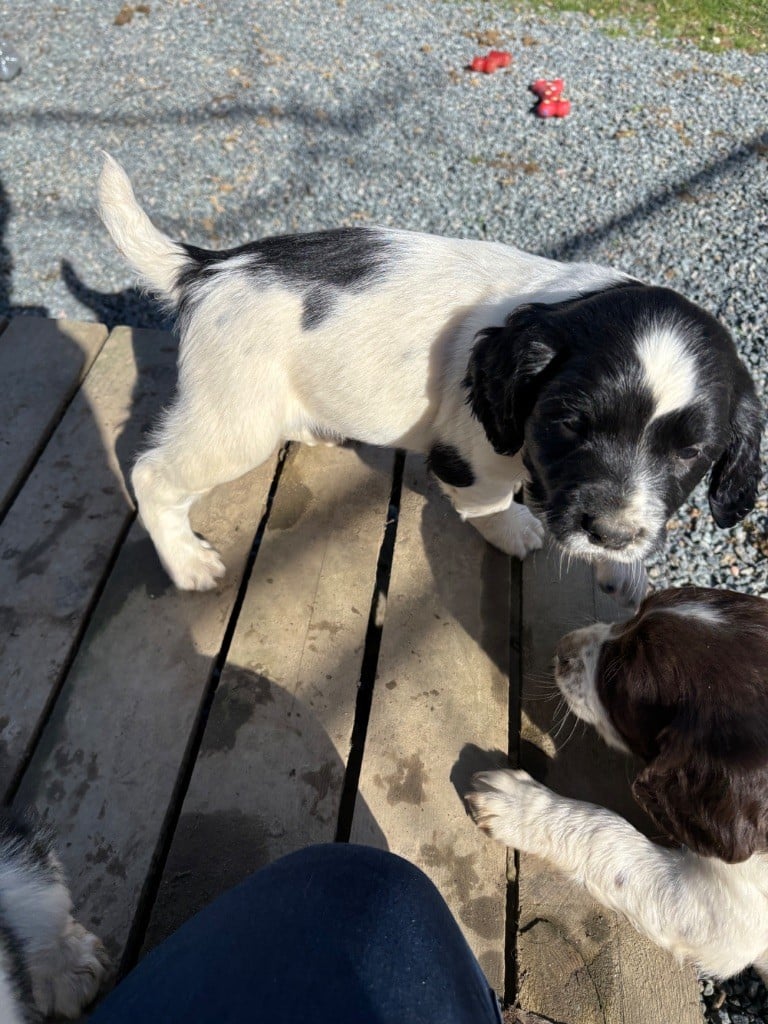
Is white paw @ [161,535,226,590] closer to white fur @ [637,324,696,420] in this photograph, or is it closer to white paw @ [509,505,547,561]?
white paw @ [509,505,547,561]

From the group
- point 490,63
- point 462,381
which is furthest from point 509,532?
point 490,63

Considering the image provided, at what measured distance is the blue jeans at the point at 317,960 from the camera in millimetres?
1151

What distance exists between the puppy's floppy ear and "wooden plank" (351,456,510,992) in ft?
1.59

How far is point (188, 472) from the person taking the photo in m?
2.34

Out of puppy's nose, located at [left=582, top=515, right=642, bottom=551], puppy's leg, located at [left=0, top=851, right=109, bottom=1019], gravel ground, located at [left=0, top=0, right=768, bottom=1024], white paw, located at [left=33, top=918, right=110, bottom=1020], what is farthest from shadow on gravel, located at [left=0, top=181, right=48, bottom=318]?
puppy's nose, located at [left=582, top=515, right=642, bottom=551]

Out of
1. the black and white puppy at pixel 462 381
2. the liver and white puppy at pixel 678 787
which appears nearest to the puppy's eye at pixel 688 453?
the black and white puppy at pixel 462 381

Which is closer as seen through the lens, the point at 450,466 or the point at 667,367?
the point at 667,367

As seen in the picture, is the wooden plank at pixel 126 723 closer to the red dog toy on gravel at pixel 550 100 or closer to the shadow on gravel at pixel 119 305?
the shadow on gravel at pixel 119 305

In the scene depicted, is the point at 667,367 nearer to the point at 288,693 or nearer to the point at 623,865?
the point at 623,865

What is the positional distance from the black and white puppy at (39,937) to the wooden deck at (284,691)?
9cm

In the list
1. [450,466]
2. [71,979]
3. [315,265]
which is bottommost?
[71,979]

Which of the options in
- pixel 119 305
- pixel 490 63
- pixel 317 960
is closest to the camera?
pixel 317 960

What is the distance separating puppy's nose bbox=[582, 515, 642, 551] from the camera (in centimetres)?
184

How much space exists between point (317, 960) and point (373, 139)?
15.7 feet
